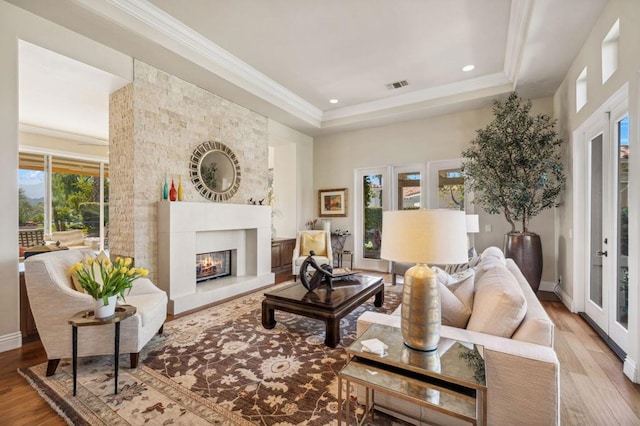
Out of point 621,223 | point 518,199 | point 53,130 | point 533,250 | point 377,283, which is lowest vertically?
point 377,283

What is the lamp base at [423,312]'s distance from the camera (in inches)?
59.9

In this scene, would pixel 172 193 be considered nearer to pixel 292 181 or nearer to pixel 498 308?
pixel 292 181

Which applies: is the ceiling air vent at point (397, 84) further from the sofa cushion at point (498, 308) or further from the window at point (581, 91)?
the sofa cushion at point (498, 308)

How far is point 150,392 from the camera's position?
6.77 feet

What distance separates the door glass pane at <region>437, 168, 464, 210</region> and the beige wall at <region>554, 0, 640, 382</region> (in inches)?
59.1

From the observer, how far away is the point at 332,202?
6.90 meters

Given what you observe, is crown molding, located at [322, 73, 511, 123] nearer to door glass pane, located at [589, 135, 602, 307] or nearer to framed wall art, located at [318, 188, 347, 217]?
framed wall art, located at [318, 188, 347, 217]

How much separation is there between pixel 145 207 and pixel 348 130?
4.43m

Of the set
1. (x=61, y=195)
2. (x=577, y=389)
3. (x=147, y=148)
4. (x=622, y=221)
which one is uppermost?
(x=147, y=148)

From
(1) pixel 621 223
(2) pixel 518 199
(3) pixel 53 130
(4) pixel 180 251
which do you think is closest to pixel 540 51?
(2) pixel 518 199

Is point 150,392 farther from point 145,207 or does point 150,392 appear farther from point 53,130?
point 53,130

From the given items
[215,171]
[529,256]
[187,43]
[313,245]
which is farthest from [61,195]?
[529,256]

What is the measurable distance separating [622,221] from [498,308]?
87.9 inches

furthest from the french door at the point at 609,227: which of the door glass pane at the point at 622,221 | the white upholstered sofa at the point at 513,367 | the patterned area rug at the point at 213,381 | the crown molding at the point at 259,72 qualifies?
the patterned area rug at the point at 213,381
